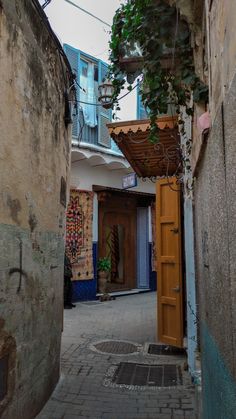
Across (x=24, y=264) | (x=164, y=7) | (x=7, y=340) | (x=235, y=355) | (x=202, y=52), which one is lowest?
(x=7, y=340)

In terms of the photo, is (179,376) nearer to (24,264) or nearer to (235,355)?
(24,264)

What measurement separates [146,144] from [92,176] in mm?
5799

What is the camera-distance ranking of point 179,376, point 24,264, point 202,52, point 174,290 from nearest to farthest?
1. point 202,52
2. point 24,264
3. point 179,376
4. point 174,290

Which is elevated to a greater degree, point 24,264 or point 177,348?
point 24,264

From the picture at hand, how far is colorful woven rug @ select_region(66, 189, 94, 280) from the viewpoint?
11180 millimetres

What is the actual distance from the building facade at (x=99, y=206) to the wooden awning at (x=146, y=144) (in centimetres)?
294

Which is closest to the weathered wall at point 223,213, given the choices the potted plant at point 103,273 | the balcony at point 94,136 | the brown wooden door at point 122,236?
the balcony at point 94,136

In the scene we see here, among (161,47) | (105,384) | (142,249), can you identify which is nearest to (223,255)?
(161,47)

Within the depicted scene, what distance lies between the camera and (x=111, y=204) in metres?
13.1

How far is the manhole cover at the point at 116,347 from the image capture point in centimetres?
629

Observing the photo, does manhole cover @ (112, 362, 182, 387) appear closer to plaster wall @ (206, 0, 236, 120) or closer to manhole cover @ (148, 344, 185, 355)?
manhole cover @ (148, 344, 185, 355)

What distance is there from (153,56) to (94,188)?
8.24 m

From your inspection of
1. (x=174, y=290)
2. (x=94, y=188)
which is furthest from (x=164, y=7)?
(x=94, y=188)

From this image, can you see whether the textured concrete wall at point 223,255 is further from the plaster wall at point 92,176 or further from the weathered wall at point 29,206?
the plaster wall at point 92,176
